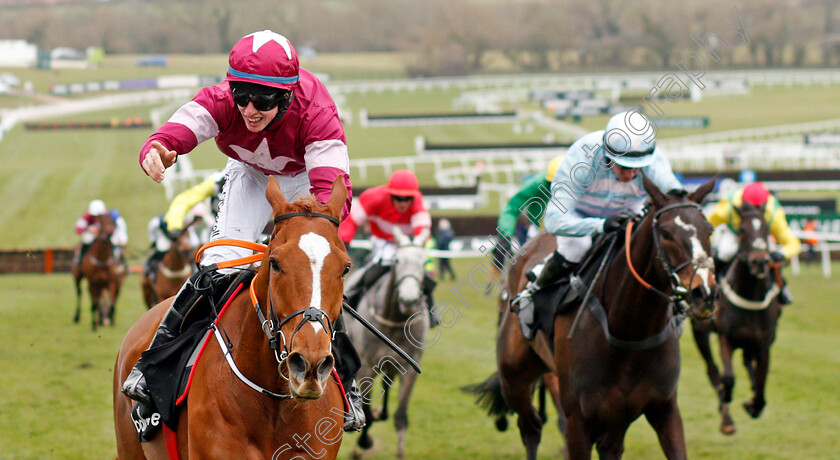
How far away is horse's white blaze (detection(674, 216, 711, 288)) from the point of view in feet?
13.6

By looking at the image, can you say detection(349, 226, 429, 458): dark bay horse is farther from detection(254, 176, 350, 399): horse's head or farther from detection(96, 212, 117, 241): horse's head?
detection(96, 212, 117, 241): horse's head

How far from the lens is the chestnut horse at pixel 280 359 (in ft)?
8.57

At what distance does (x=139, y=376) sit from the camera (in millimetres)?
3506

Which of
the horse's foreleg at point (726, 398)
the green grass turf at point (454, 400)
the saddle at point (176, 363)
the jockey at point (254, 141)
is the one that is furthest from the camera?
the horse's foreleg at point (726, 398)

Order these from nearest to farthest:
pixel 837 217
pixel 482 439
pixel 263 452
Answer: pixel 263 452
pixel 482 439
pixel 837 217

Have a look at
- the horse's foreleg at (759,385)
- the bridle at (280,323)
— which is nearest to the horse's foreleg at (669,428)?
the bridle at (280,323)

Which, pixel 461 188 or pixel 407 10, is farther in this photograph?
pixel 407 10

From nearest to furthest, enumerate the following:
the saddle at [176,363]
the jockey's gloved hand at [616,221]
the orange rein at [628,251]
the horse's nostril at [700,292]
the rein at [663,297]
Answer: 1. the saddle at [176,363]
2. the horse's nostril at [700,292]
3. the rein at [663,297]
4. the orange rein at [628,251]
5. the jockey's gloved hand at [616,221]

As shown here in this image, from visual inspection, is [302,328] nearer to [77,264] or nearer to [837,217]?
[77,264]

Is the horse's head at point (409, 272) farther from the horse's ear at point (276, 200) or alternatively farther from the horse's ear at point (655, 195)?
the horse's ear at point (276, 200)

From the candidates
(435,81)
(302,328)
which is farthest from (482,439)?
(435,81)

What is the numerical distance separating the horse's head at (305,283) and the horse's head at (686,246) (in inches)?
76.4

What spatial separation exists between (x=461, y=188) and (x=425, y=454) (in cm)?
1560

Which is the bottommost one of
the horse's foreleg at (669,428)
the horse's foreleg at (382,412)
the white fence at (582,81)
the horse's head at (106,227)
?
the horse's foreleg at (382,412)
